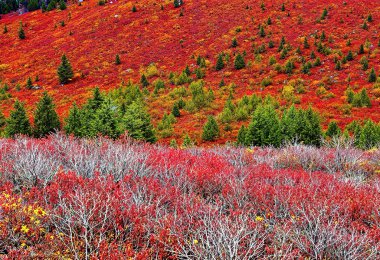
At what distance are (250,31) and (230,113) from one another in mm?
19673

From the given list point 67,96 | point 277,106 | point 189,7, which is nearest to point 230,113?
point 277,106

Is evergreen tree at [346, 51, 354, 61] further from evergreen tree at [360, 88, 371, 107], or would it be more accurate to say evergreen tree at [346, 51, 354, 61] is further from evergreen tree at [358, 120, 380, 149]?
evergreen tree at [358, 120, 380, 149]

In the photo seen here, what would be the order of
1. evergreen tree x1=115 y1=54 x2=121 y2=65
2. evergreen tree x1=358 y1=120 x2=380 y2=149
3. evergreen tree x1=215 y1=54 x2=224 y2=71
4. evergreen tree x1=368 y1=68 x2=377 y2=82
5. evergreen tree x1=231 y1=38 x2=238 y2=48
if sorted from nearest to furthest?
evergreen tree x1=358 y1=120 x2=380 y2=149 → evergreen tree x1=368 y1=68 x2=377 y2=82 → evergreen tree x1=215 y1=54 x2=224 y2=71 → evergreen tree x1=231 y1=38 x2=238 y2=48 → evergreen tree x1=115 y1=54 x2=121 y2=65

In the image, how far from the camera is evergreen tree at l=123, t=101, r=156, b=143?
1797cm

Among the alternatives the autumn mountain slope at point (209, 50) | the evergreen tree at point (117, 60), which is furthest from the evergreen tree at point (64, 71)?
the evergreen tree at point (117, 60)

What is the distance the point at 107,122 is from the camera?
59.2ft

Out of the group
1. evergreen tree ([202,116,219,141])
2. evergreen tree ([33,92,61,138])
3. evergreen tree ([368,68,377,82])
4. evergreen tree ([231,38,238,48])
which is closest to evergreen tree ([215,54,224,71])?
evergreen tree ([231,38,238,48])

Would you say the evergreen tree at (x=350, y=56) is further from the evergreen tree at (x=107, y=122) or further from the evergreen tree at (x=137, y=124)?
the evergreen tree at (x=107, y=122)

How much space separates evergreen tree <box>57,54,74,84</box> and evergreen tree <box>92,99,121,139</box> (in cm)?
2047

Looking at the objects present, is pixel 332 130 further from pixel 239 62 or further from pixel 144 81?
pixel 144 81

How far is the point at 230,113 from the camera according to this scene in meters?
24.8

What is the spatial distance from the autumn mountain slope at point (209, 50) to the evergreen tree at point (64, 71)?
39.0 inches

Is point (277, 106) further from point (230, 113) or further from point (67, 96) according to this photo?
point (67, 96)

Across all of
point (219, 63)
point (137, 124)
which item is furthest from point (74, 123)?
point (219, 63)
